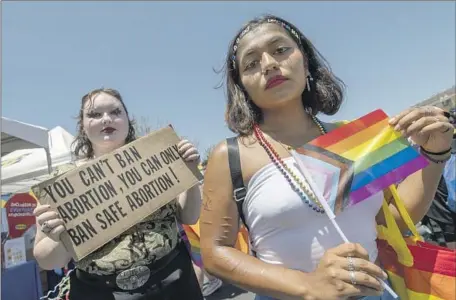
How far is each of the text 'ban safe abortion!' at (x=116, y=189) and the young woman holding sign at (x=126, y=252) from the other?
0.05 m

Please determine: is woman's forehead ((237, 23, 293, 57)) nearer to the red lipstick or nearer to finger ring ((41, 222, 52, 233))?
the red lipstick

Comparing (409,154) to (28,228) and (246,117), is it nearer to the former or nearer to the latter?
(246,117)

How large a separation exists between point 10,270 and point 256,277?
97.1 inches

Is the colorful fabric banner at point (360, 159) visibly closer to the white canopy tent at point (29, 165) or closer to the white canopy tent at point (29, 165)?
the white canopy tent at point (29, 165)

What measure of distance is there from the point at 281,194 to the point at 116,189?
2.46 feet

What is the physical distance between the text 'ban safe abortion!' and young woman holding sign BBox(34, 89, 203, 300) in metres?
0.05

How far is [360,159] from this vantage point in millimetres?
1206

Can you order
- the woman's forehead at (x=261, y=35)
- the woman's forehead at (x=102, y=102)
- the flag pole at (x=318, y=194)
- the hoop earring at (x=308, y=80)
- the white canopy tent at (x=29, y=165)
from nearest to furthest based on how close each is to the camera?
the flag pole at (x=318, y=194) → the woman's forehead at (x=261, y=35) → the hoop earring at (x=308, y=80) → the woman's forehead at (x=102, y=102) → the white canopy tent at (x=29, y=165)

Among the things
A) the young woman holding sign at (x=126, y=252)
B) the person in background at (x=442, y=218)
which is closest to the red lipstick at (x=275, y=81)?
the young woman holding sign at (x=126, y=252)

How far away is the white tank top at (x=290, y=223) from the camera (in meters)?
1.15

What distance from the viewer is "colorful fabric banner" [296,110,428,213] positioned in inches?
45.4

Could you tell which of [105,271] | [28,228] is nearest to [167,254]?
[105,271]

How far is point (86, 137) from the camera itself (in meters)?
1.99

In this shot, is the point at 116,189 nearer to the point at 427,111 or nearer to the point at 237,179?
the point at 237,179
